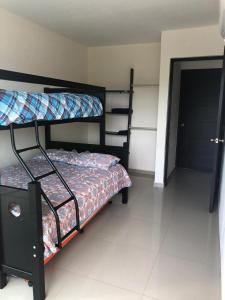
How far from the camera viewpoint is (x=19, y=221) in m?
1.70

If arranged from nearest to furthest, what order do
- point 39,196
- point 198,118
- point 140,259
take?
point 39,196
point 140,259
point 198,118

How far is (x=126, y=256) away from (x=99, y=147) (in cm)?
151

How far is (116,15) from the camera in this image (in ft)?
9.64

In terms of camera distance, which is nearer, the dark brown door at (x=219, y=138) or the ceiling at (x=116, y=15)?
the ceiling at (x=116, y=15)

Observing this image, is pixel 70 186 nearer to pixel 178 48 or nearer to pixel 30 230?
pixel 30 230

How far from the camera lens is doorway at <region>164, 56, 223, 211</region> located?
4.63 m

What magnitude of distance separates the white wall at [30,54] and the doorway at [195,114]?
6.29 ft

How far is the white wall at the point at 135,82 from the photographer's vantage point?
14.2 feet

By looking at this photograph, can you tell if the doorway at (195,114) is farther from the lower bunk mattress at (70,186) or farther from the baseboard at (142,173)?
the lower bunk mattress at (70,186)

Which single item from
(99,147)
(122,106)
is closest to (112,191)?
(99,147)

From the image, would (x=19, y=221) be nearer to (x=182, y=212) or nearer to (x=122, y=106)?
(x=182, y=212)

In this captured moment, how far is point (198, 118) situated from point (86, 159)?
2.77 metres

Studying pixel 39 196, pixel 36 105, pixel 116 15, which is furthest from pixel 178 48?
pixel 39 196

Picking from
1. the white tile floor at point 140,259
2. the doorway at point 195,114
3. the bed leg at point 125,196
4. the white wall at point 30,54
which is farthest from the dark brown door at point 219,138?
the white wall at point 30,54
